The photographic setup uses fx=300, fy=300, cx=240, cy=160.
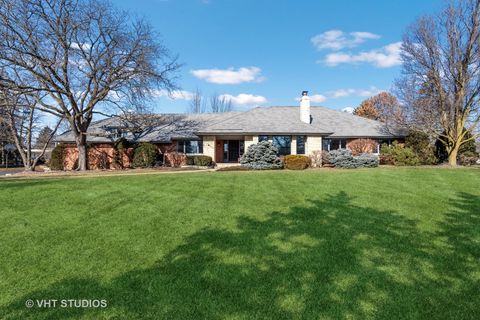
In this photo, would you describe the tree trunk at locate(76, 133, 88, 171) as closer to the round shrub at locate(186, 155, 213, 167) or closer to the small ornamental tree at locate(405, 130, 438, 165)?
the round shrub at locate(186, 155, 213, 167)

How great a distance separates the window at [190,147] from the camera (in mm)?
27844

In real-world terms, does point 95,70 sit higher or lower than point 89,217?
higher

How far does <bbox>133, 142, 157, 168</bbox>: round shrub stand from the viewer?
24.7 m

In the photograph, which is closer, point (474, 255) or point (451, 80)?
point (474, 255)

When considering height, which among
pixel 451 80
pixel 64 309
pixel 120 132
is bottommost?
pixel 64 309

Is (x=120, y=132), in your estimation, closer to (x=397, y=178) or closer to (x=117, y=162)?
(x=117, y=162)

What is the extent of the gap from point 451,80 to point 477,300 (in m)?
24.8

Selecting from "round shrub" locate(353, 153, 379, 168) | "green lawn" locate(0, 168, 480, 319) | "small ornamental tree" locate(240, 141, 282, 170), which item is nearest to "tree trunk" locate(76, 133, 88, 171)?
"small ornamental tree" locate(240, 141, 282, 170)

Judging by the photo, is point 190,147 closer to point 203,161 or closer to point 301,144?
point 203,161

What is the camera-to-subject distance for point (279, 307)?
3.81 meters

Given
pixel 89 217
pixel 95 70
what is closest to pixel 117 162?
pixel 95 70

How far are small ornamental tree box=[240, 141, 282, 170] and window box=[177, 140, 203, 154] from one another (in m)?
7.04

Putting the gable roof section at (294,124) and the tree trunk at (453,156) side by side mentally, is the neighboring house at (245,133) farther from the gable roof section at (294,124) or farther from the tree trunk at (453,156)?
the tree trunk at (453,156)

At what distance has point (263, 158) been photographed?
21641 millimetres
